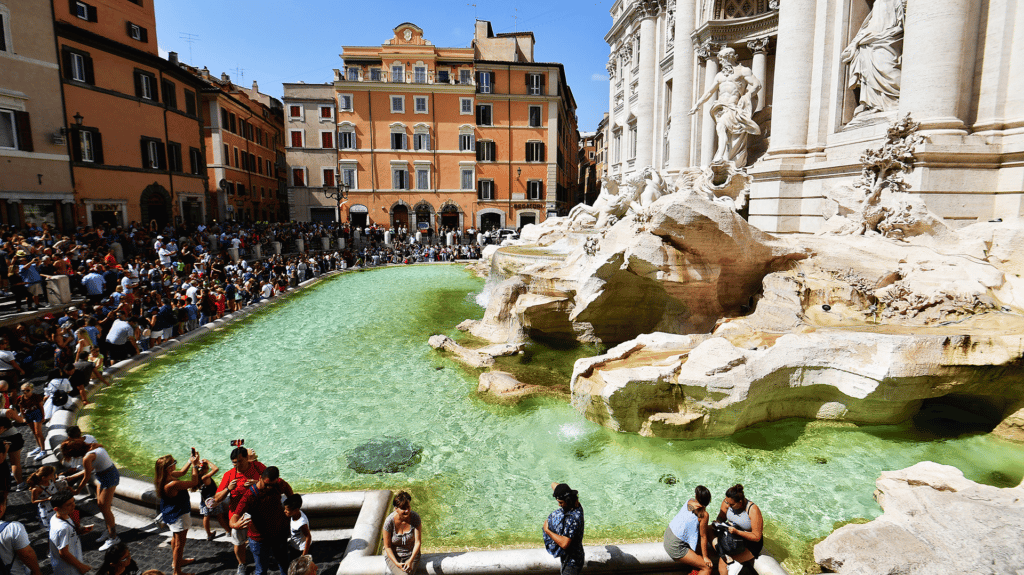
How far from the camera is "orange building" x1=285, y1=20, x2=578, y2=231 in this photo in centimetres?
3525

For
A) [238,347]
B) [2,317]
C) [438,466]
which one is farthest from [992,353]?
[2,317]

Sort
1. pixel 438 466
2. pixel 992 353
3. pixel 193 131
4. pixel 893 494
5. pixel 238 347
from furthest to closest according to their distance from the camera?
pixel 193 131, pixel 238 347, pixel 438 466, pixel 992 353, pixel 893 494

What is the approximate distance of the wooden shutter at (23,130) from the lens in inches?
656

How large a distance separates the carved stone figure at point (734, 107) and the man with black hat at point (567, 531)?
13.5m

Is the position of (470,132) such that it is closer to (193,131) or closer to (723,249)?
(193,131)

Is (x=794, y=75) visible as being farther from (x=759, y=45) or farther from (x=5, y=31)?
(x=5, y=31)

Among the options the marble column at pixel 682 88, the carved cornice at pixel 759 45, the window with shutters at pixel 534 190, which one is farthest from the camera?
the window with shutters at pixel 534 190

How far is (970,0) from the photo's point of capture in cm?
862

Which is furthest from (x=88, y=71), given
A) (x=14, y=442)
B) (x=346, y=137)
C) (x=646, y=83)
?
(x=646, y=83)

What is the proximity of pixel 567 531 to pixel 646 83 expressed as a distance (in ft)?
74.1

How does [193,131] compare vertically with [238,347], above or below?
above

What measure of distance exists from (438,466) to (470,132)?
3284 cm

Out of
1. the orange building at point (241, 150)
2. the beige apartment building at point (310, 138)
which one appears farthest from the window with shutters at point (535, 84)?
the orange building at point (241, 150)

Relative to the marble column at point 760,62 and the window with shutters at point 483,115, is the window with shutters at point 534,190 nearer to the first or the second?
the window with shutters at point 483,115
